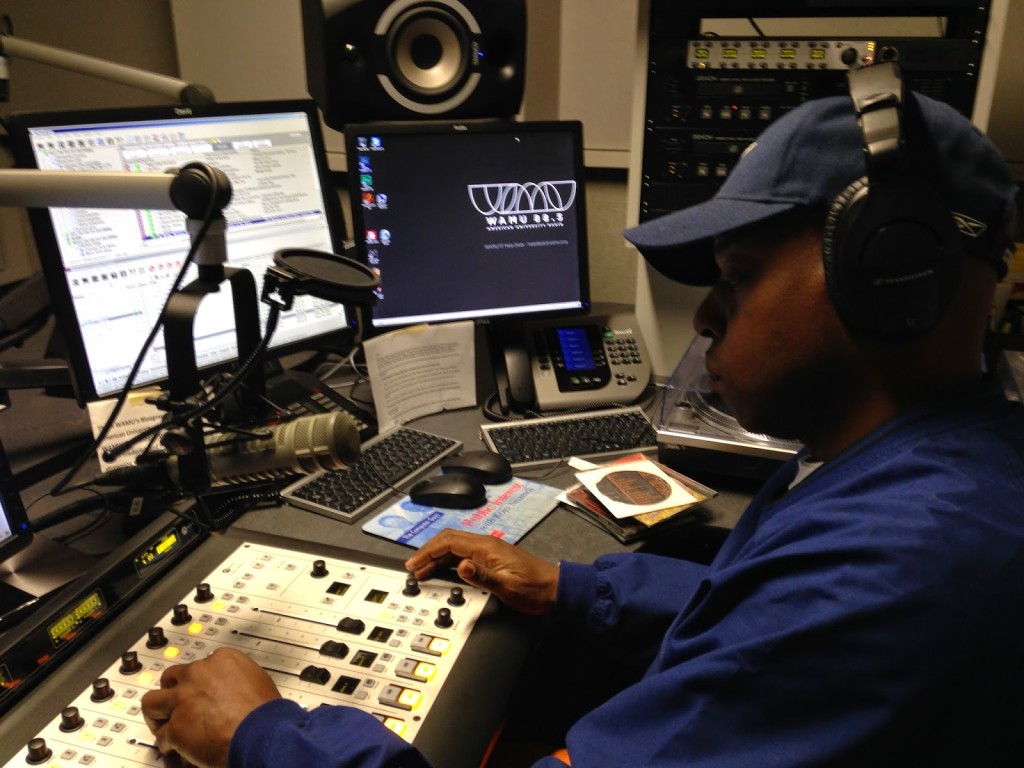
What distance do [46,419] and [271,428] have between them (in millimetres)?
890

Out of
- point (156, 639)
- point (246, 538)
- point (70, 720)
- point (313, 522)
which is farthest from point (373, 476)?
point (70, 720)

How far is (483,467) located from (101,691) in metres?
0.63

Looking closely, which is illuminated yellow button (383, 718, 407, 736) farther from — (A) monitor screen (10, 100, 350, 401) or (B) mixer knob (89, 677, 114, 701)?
(A) monitor screen (10, 100, 350, 401)

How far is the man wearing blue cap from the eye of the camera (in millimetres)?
585

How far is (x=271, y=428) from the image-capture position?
80 cm

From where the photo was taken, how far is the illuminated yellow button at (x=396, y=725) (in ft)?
2.48

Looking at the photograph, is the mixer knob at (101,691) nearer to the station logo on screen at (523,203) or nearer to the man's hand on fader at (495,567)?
the man's hand on fader at (495,567)

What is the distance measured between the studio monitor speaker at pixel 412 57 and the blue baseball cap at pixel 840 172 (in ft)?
3.22

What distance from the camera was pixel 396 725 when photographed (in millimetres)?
763

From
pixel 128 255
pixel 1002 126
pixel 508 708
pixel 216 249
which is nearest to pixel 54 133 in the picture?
pixel 128 255

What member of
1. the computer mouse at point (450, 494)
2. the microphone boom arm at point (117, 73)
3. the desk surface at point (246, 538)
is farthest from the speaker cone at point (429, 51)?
the computer mouse at point (450, 494)

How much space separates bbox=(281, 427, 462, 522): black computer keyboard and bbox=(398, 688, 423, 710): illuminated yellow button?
15.4 inches

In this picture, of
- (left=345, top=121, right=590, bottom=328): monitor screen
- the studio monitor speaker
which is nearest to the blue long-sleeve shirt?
(left=345, top=121, right=590, bottom=328): monitor screen

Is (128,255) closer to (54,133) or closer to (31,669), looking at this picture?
(54,133)
